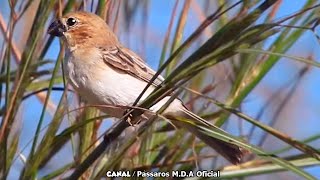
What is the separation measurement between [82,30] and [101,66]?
0.77ft

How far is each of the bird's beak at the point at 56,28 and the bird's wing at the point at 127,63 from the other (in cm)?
18

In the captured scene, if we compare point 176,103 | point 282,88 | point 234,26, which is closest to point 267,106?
point 282,88

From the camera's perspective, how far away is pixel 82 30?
261cm

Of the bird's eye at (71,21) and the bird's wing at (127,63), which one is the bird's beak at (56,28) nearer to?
the bird's eye at (71,21)

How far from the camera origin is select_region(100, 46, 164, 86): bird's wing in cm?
245

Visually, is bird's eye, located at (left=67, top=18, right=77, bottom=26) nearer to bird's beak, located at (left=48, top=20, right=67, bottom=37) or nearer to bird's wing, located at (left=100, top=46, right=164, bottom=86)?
bird's beak, located at (left=48, top=20, right=67, bottom=37)

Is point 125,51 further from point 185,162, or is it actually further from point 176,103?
point 185,162

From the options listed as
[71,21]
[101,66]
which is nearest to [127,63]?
[101,66]

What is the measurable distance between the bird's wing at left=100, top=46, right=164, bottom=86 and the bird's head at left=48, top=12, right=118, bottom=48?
5cm

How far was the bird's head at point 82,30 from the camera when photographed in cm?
227

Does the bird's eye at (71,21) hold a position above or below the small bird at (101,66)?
above

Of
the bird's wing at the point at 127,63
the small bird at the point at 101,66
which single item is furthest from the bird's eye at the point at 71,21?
the bird's wing at the point at 127,63

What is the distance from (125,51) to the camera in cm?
250

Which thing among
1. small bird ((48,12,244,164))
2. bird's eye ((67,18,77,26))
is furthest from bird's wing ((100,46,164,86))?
bird's eye ((67,18,77,26))
